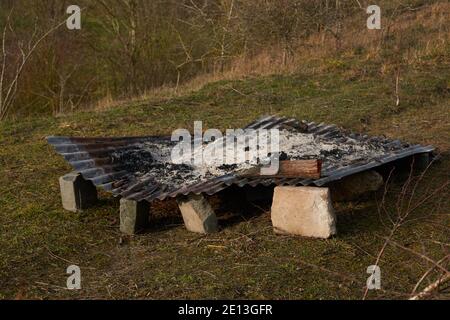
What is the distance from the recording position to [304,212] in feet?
15.5

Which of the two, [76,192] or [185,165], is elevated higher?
[185,165]

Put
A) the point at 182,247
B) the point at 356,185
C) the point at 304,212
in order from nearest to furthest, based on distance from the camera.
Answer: the point at 304,212 → the point at 182,247 → the point at 356,185

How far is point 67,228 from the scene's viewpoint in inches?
207

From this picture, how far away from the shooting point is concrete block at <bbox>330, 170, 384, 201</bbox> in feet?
17.9

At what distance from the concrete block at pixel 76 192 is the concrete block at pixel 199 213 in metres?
1.05

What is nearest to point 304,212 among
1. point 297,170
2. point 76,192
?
point 297,170

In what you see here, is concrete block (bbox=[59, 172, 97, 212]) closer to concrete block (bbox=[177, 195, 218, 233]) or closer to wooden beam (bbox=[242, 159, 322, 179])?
concrete block (bbox=[177, 195, 218, 233])

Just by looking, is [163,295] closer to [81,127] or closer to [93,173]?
[93,173]

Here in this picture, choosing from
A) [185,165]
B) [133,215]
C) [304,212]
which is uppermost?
[185,165]

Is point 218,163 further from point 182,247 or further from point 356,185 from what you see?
point 356,185

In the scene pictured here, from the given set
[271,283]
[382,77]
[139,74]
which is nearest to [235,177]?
[271,283]

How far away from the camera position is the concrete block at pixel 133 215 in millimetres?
5074

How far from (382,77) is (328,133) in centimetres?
424

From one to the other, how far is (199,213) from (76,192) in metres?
1.26
